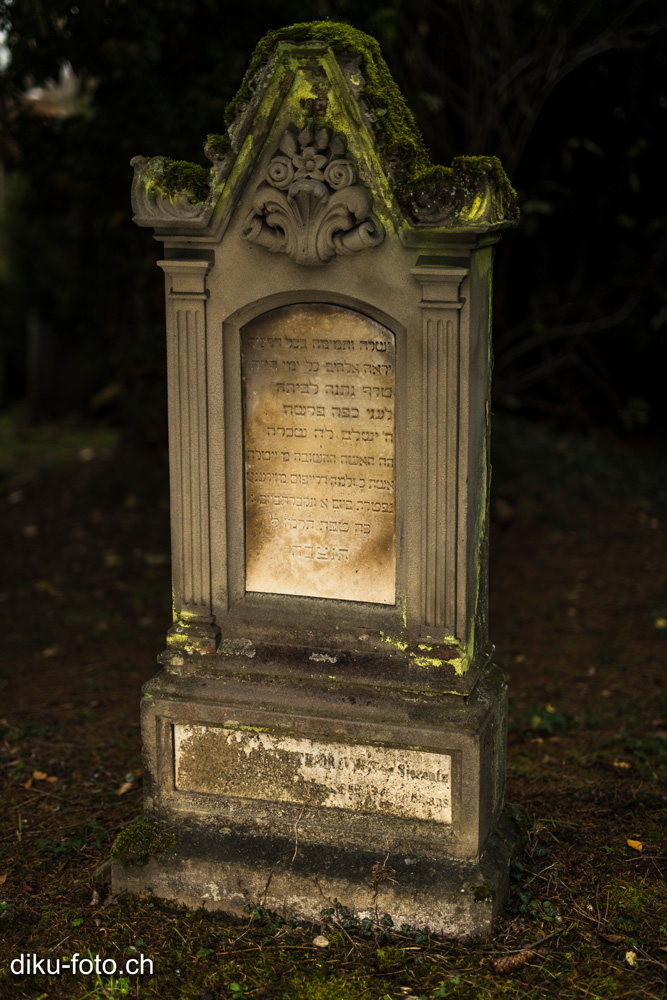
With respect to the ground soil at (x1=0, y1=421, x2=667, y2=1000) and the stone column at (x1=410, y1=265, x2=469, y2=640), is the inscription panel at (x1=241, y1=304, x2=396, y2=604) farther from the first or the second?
the ground soil at (x1=0, y1=421, x2=667, y2=1000)

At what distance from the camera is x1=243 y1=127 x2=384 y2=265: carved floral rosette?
3926 millimetres

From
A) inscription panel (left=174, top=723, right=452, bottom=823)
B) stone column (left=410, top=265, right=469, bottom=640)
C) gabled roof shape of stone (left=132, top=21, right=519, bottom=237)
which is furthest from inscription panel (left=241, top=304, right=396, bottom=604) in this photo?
inscription panel (left=174, top=723, right=452, bottom=823)

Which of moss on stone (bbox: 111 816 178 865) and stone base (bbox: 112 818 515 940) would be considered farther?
moss on stone (bbox: 111 816 178 865)

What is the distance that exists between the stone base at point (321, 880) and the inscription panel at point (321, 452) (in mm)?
996

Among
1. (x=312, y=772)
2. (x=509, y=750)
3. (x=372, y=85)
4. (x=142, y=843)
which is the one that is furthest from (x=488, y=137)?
(x=142, y=843)

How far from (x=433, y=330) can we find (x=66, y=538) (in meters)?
6.42

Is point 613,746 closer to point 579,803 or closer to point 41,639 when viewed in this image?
point 579,803

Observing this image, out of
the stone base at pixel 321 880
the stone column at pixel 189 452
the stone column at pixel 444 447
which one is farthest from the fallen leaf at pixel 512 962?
the stone column at pixel 189 452

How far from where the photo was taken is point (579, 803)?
510 centimetres

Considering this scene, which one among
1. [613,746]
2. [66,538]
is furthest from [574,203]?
[613,746]

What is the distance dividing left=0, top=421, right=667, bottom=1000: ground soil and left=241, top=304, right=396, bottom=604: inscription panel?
134cm

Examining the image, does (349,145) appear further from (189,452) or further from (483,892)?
(483,892)

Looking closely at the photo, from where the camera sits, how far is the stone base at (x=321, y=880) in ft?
13.3

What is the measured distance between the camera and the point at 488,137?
30.2 feet
